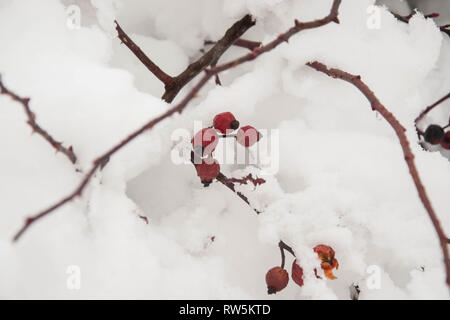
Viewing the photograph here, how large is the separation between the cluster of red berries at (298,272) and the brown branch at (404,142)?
0.21 m

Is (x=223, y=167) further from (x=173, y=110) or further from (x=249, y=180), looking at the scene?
(x=173, y=110)

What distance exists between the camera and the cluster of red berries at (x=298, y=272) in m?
0.76

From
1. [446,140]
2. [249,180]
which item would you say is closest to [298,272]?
[249,180]

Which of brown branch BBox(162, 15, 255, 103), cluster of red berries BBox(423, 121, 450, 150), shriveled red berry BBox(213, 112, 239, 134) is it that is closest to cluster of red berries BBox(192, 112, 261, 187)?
shriveled red berry BBox(213, 112, 239, 134)

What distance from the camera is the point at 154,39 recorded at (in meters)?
1.06

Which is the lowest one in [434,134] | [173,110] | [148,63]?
[173,110]

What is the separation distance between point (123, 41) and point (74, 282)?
0.56 m

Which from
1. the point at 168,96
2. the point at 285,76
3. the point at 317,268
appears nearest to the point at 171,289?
the point at 317,268

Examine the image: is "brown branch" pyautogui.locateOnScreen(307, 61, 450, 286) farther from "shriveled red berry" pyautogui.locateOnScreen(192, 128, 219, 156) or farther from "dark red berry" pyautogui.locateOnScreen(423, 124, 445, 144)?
"shriveled red berry" pyautogui.locateOnScreen(192, 128, 219, 156)

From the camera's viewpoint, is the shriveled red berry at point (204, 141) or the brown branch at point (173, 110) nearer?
the brown branch at point (173, 110)

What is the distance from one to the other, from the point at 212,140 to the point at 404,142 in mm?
378

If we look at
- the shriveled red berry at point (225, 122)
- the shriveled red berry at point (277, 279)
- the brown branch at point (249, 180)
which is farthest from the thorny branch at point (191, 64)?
the shriveled red berry at point (277, 279)

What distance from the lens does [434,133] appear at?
823 millimetres

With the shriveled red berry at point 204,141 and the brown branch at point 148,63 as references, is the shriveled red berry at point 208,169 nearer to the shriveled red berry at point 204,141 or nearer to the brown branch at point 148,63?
the shriveled red berry at point 204,141
